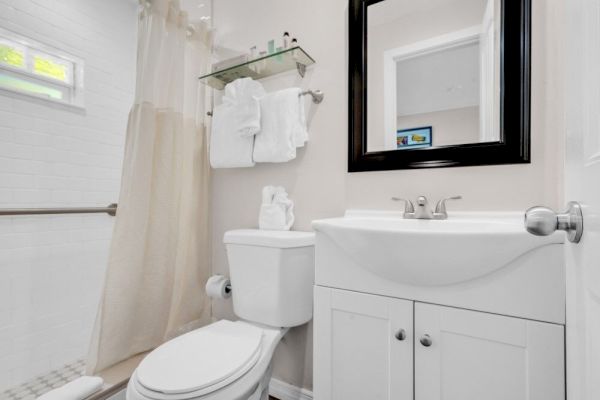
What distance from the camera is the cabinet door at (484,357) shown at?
0.68 meters

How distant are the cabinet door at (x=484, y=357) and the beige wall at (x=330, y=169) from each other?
446mm

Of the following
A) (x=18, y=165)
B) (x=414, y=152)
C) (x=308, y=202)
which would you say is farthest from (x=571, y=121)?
(x=18, y=165)

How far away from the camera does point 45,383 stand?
59.7 inches

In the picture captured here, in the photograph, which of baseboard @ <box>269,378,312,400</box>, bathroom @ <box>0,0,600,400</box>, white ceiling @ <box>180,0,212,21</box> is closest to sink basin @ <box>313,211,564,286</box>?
bathroom @ <box>0,0,600,400</box>

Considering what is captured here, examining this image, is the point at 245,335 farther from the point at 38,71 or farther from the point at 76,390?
the point at 38,71

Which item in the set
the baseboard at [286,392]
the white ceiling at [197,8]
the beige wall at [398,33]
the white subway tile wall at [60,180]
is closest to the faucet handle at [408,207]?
the beige wall at [398,33]

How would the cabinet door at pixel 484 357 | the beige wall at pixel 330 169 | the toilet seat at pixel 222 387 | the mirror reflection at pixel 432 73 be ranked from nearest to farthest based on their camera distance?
the cabinet door at pixel 484 357 → the toilet seat at pixel 222 387 → the beige wall at pixel 330 169 → the mirror reflection at pixel 432 73

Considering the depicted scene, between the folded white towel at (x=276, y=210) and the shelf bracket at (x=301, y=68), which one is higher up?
the shelf bracket at (x=301, y=68)

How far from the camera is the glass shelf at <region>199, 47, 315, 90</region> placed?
4.40 feet

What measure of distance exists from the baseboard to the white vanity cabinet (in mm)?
453

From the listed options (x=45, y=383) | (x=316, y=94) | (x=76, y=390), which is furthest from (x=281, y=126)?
(x=45, y=383)

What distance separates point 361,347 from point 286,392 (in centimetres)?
71

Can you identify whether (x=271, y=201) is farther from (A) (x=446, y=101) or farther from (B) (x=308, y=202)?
(A) (x=446, y=101)

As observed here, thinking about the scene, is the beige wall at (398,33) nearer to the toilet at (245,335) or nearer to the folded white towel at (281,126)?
the folded white towel at (281,126)
